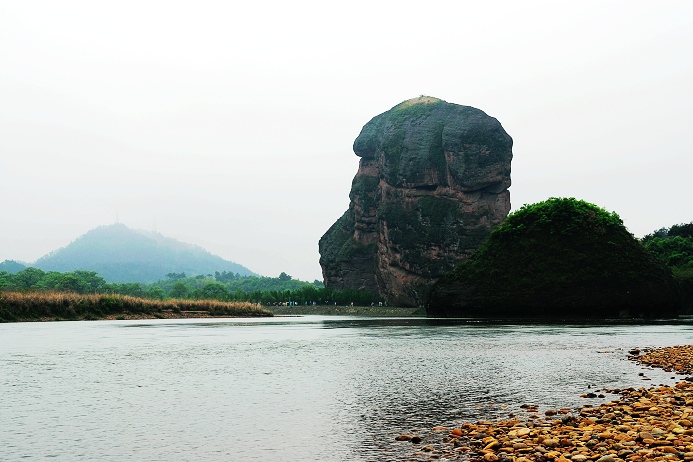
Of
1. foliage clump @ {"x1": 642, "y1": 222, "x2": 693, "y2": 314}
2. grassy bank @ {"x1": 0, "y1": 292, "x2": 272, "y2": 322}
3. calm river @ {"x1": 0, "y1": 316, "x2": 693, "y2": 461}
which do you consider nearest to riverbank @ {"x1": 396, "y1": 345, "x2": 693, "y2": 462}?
calm river @ {"x1": 0, "y1": 316, "x2": 693, "y2": 461}

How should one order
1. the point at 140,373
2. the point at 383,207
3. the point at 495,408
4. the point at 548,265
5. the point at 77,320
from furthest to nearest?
the point at 383,207, the point at 548,265, the point at 77,320, the point at 140,373, the point at 495,408

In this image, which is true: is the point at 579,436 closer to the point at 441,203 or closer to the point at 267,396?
the point at 267,396

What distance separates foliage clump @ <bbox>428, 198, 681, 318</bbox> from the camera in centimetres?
8462

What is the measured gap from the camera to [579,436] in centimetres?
1098

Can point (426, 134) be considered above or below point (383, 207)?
above

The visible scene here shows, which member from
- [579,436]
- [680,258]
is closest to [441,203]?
[680,258]

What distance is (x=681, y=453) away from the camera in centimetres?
930

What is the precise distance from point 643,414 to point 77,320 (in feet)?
238

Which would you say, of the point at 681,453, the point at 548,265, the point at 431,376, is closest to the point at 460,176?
the point at 548,265

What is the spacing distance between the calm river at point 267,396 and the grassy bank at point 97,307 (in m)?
40.3

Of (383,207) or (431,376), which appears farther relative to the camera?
(383,207)

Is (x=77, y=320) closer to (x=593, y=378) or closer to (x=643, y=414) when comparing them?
(x=593, y=378)

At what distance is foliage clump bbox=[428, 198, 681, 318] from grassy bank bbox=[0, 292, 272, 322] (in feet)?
110

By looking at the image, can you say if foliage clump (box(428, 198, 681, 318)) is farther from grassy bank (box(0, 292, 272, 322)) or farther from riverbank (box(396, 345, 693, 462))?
riverbank (box(396, 345, 693, 462))
